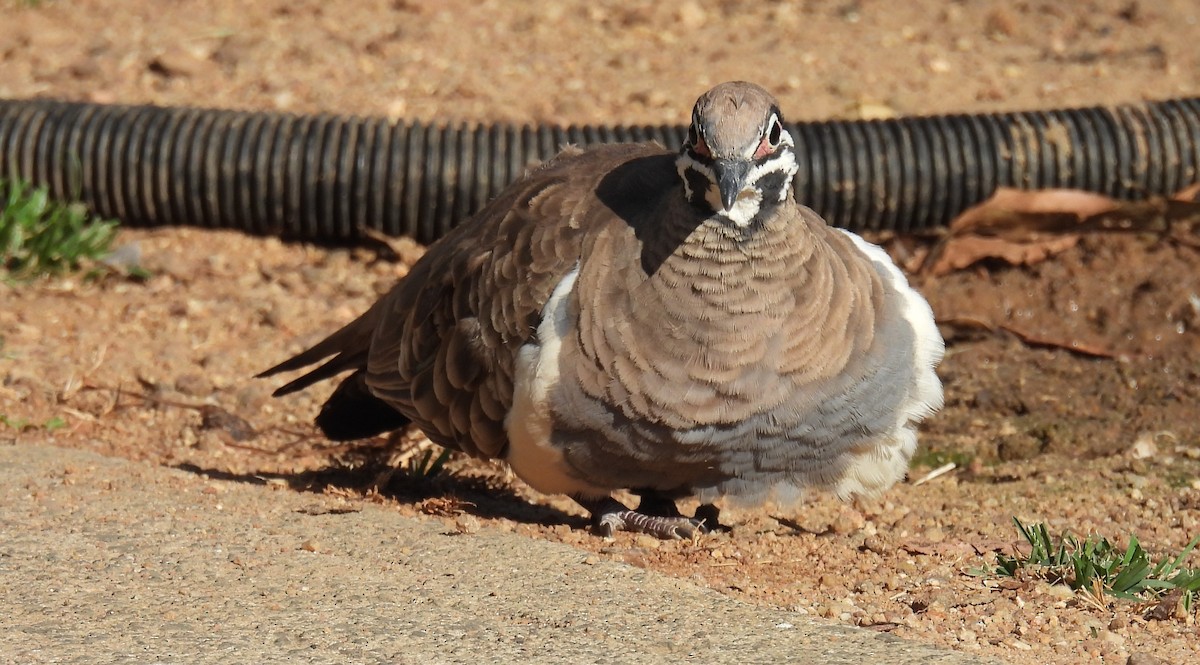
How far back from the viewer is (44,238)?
6434 millimetres

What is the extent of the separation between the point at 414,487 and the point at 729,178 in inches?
65.3

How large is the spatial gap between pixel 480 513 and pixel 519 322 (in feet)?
2.30

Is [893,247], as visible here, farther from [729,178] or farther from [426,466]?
[729,178]

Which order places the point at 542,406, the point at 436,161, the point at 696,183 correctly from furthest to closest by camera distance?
the point at 436,161 → the point at 542,406 → the point at 696,183

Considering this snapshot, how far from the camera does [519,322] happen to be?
157 inches

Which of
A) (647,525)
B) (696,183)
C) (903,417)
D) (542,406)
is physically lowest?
(647,525)

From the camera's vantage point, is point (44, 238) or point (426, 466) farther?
point (44, 238)

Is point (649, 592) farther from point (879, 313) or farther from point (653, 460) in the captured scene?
point (879, 313)

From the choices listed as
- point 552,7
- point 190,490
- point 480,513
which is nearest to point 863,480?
point 480,513

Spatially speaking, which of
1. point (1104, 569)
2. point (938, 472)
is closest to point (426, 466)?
point (938, 472)

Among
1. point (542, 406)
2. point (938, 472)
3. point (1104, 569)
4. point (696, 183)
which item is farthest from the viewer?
point (938, 472)

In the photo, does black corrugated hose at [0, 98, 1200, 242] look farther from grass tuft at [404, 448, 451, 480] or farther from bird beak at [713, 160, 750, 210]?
bird beak at [713, 160, 750, 210]

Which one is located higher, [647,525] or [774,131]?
[774,131]

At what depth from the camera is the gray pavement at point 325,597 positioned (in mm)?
3014
